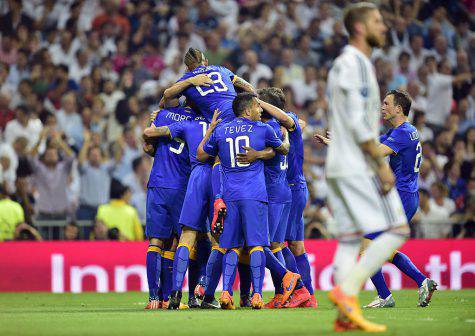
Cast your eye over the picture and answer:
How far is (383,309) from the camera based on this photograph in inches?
426

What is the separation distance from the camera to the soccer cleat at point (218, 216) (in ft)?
35.0

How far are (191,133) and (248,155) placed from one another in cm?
103

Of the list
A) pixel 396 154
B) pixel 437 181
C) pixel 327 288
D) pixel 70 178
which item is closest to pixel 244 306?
pixel 396 154

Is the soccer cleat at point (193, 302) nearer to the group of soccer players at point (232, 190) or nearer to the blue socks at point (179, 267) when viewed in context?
the group of soccer players at point (232, 190)

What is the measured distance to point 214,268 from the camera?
10.8m

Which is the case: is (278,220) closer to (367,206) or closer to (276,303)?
(276,303)

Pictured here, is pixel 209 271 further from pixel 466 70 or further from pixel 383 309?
pixel 466 70

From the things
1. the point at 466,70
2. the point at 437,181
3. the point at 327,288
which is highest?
the point at 466,70

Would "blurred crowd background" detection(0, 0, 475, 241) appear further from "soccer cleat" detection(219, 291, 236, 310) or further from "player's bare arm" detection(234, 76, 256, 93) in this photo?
"soccer cleat" detection(219, 291, 236, 310)

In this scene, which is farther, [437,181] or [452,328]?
[437,181]

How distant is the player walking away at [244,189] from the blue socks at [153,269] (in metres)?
1.15

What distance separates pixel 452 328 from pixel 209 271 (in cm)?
360

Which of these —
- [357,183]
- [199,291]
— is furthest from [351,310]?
[199,291]

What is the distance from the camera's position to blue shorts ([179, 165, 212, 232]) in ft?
36.6
